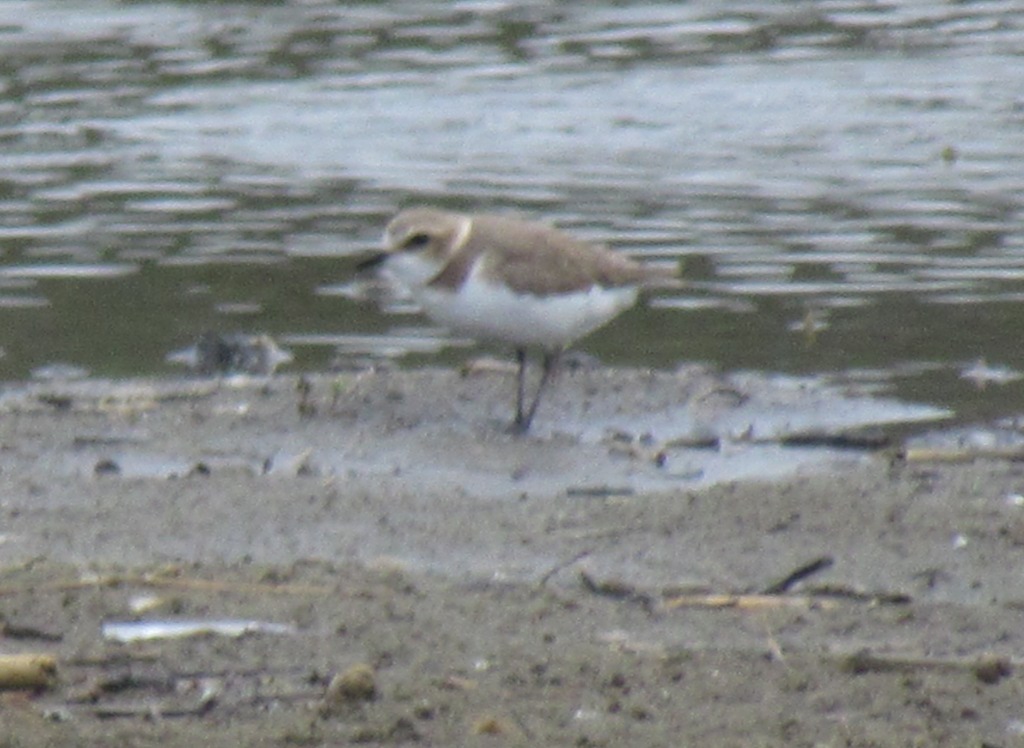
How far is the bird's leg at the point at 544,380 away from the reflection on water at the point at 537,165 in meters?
1.41

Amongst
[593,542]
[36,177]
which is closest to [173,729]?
[593,542]

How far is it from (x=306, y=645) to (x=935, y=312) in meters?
6.65

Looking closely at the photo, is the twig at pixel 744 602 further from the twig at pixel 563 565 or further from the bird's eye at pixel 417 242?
the bird's eye at pixel 417 242

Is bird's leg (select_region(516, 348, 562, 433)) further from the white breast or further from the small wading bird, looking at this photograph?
the white breast

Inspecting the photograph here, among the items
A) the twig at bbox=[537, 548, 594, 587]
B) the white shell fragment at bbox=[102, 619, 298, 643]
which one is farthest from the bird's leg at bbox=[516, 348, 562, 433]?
the white shell fragment at bbox=[102, 619, 298, 643]

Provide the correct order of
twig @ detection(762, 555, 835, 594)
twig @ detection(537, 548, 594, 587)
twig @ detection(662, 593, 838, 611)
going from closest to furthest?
1. twig @ detection(662, 593, 838, 611)
2. twig @ detection(762, 555, 835, 594)
3. twig @ detection(537, 548, 594, 587)

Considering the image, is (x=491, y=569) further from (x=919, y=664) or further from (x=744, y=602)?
(x=919, y=664)

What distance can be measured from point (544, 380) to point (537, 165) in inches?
258

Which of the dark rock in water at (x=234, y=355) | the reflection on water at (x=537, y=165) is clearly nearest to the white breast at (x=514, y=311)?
the dark rock in water at (x=234, y=355)

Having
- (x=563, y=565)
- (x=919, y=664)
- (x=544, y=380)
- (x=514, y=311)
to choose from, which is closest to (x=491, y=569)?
(x=563, y=565)

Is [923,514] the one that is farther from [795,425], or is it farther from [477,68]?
[477,68]

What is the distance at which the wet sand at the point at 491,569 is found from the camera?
4.96 meters

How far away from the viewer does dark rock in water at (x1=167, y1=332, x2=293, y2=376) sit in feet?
34.1

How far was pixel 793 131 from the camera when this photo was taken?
661 inches
